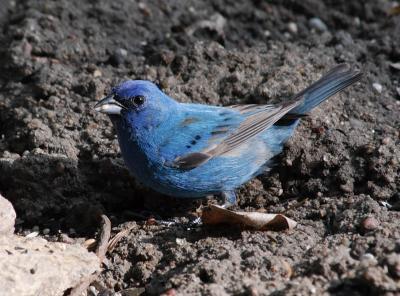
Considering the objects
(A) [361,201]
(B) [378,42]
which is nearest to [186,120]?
(A) [361,201]

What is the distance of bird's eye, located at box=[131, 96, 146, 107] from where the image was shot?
507cm

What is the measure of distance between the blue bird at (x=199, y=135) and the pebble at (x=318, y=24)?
1630mm

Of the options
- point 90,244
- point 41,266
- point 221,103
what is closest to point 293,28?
point 221,103

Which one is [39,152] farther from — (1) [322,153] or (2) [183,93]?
(1) [322,153]

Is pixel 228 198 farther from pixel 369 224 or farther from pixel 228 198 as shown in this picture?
pixel 369 224

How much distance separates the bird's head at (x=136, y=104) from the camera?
16.5ft

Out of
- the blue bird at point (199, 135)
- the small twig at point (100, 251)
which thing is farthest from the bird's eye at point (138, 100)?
the small twig at point (100, 251)

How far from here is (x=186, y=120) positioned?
5234 millimetres

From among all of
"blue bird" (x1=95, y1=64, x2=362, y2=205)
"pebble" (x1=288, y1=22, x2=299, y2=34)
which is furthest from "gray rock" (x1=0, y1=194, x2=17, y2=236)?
"pebble" (x1=288, y1=22, x2=299, y2=34)

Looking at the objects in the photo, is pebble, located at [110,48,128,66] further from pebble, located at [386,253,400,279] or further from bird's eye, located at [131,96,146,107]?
pebble, located at [386,253,400,279]

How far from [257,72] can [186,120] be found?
1.11 metres

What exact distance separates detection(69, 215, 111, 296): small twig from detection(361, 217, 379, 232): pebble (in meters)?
1.58

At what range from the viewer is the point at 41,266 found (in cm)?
413

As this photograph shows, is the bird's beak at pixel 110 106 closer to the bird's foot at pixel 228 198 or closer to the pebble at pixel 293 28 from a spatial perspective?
the bird's foot at pixel 228 198
